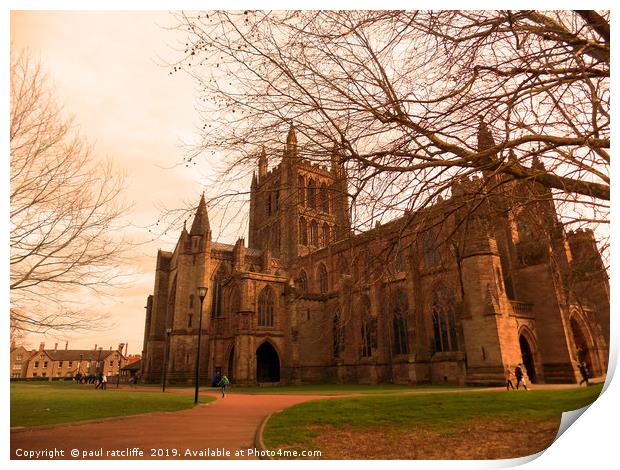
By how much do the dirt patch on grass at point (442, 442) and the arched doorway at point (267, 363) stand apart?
23.0 m

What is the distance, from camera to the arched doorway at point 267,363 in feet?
91.6

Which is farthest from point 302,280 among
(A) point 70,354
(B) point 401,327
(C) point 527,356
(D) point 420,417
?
(D) point 420,417

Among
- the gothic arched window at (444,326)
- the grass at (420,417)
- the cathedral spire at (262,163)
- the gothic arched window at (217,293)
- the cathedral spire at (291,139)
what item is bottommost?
the grass at (420,417)

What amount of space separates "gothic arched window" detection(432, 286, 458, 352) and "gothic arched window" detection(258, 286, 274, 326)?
11.3 m

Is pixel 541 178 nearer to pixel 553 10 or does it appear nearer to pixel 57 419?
pixel 553 10

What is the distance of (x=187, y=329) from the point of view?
30.2m

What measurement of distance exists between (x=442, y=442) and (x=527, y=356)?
54.7ft

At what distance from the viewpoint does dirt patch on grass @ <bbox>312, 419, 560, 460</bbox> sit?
4718mm

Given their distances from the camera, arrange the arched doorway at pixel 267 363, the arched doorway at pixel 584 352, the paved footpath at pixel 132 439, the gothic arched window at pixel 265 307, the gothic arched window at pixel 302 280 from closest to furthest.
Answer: the paved footpath at pixel 132 439
the arched doorway at pixel 584 352
the gothic arched window at pixel 265 307
the arched doorway at pixel 267 363
the gothic arched window at pixel 302 280

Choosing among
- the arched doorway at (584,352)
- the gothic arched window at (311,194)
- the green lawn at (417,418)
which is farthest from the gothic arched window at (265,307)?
the gothic arched window at (311,194)

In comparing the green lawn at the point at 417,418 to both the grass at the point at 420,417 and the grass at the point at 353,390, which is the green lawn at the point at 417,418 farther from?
the grass at the point at 353,390

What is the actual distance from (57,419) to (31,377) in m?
0.71

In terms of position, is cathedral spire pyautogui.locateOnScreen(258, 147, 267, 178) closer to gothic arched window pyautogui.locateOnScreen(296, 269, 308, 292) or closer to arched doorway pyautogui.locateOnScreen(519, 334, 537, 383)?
arched doorway pyautogui.locateOnScreen(519, 334, 537, 383)

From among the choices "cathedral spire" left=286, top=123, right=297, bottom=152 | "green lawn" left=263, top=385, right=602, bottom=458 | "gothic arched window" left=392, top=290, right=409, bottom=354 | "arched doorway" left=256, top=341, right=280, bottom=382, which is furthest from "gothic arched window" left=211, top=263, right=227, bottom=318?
"cathedral spire" left=286, top=123, right=297, bottom=152
